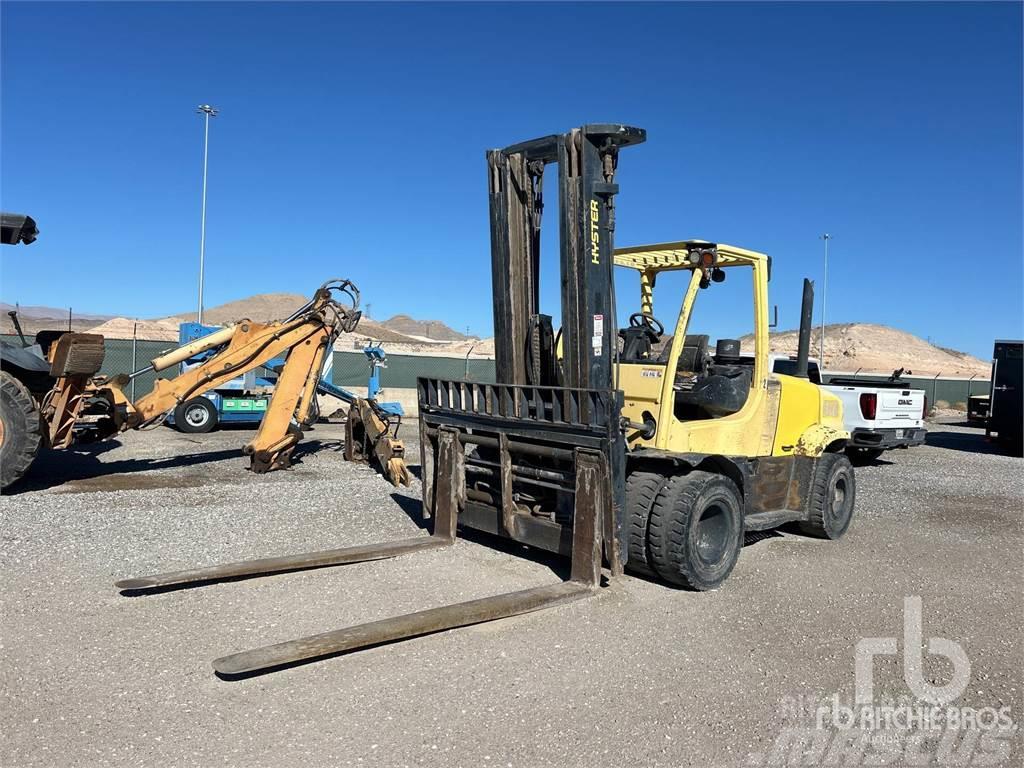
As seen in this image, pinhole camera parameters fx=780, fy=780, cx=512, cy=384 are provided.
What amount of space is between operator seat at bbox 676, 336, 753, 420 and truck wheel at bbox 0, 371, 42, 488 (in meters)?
7.26

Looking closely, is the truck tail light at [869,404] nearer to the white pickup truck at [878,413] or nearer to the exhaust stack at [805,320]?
the white pickup truck at [878,413]

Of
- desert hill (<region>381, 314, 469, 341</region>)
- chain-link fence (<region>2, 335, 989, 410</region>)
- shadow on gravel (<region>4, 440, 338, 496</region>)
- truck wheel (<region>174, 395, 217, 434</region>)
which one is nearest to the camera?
shadow on gravel (<region>4, 440, 338, 496</region>)

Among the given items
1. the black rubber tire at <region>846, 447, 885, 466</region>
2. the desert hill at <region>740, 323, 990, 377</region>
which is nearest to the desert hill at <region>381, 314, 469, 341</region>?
the desert hill at <region>740, 323, 990, 377</region>

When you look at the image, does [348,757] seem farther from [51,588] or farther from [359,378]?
[359,378]

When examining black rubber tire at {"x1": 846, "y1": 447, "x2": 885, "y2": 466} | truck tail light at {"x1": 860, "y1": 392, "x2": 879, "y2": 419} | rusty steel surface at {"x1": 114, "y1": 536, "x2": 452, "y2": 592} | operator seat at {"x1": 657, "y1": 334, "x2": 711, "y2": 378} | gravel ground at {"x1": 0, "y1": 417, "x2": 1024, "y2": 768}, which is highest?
operator seat at {"x1": 657, "y1": 334, "x2": 711, "y2": 378}

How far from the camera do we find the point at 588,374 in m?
6.00

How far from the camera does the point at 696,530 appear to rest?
6.01 meters

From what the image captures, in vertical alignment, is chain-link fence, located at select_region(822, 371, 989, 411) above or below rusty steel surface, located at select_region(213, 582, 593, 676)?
above

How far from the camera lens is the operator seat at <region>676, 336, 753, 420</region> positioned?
704 centimetres

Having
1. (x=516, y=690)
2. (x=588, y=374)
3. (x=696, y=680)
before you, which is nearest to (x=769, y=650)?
(x=696, y=680)

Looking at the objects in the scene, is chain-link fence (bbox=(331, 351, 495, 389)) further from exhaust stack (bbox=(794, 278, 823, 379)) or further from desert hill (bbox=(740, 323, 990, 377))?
desert hill (bbox=(740, 323, 990, 377))

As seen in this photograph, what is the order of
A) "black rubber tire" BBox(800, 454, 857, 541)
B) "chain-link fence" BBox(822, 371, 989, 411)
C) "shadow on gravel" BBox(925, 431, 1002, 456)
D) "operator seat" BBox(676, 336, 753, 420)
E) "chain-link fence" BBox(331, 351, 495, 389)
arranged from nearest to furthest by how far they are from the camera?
"operator seat" BBox(676, 336, 753, 420)
"black rubber tire" BBox(800, 454, 857, 541)
"shadow on gravel" BBox(925, 431, 1002, 456)
"chain-link fence" BBox(331, 351, 495, 389)
"chain-link fence" BBox(822, 371, 989, 411)

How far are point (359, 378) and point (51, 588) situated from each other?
1931 centimetres

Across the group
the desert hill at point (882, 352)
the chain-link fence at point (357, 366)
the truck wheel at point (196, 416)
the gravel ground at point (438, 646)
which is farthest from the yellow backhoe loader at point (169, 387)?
the desert hill at point (882, 352)
